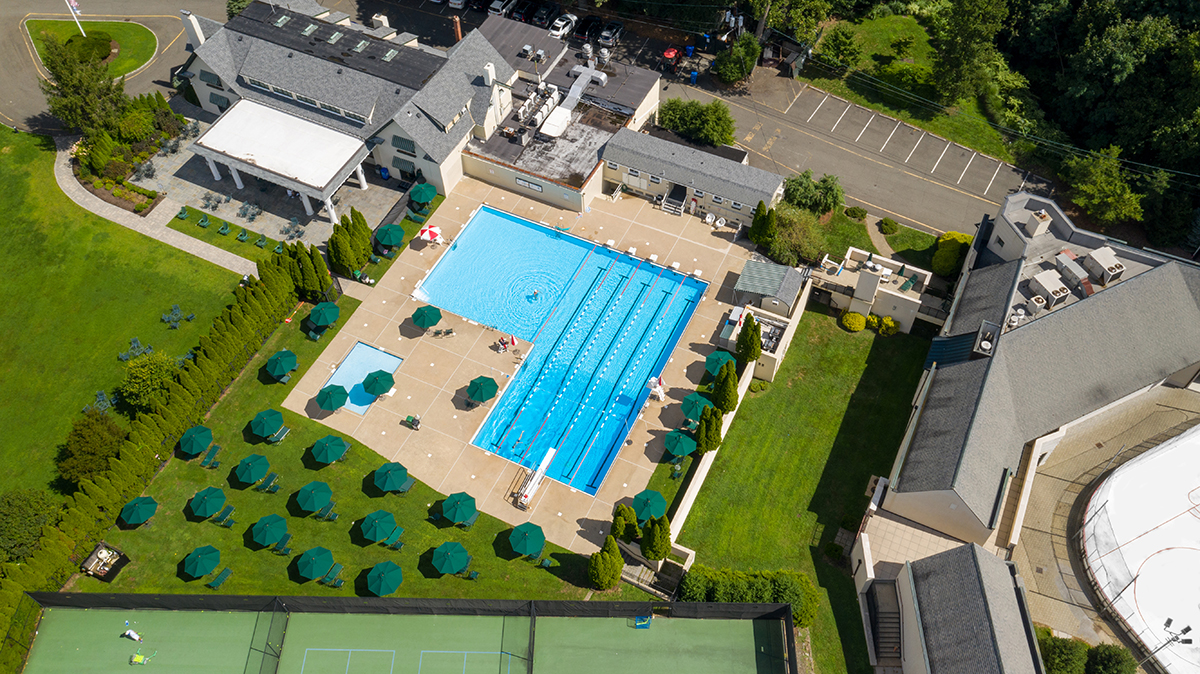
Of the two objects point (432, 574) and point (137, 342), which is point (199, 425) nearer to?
point (137, 342)

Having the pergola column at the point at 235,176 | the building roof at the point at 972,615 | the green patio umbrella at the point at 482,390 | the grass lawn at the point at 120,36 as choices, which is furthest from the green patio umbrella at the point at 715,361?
the grass lawn at the point at 120,36

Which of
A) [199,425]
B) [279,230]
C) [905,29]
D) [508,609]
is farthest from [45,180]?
[905,29]

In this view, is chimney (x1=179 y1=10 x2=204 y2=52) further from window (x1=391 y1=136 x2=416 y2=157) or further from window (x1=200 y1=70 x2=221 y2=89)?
window (x1=391 y1=136 x2=416 y2=157)

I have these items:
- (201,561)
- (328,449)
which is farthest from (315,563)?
(328,449)

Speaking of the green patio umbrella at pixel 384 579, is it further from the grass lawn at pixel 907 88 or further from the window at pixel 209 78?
the grass lawn at pixel 907 88

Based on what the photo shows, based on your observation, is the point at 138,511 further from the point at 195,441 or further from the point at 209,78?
the point at 209,78

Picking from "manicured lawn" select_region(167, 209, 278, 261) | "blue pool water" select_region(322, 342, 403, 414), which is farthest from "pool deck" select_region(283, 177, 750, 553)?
"manicured lawn" select_region(167, 209, 278, 261)
